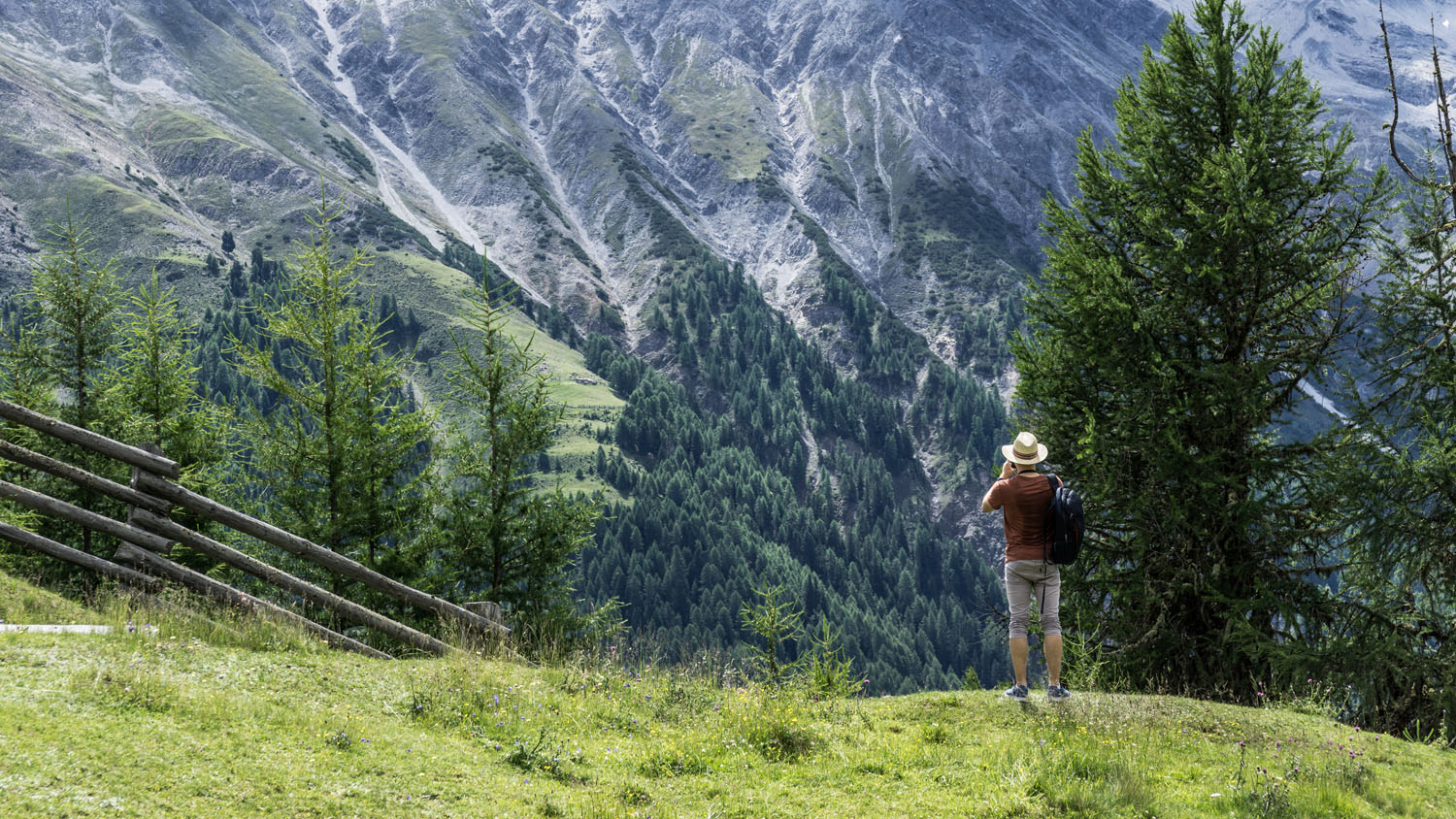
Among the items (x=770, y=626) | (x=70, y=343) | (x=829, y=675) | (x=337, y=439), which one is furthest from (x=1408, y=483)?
(x=70, y=343)

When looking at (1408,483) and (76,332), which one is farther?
(76,332)

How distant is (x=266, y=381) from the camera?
1852 cm

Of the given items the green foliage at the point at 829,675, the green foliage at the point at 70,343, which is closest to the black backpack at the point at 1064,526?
the green foliage at the point at 829,675

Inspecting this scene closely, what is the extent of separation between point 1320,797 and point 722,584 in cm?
16286

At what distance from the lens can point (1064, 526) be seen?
9.45 metres

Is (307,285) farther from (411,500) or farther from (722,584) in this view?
(722,584)

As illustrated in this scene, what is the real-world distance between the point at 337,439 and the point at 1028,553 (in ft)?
44.5

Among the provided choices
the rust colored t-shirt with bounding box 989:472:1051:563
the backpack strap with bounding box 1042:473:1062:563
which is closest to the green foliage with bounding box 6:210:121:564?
the rust colored t-shirt with bounding box 989:472:1051:563

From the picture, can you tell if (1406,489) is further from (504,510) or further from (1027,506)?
(504,510)

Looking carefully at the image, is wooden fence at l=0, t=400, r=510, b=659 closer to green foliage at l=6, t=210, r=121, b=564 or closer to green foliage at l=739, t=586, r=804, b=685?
green foliage at l=739, t=586, r=804, b=685

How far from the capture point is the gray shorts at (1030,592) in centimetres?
974

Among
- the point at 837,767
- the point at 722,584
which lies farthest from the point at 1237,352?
the point at 722,584

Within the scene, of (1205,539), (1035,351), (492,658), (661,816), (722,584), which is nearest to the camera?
(661,816)

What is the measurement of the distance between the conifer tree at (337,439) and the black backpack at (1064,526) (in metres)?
13.2
